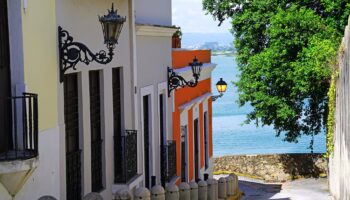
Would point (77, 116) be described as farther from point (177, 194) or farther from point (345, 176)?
point (345, 176)

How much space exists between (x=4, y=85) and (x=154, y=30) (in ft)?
23.7

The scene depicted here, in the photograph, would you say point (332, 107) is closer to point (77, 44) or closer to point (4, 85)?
point (77, 44)

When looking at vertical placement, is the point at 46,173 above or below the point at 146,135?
above

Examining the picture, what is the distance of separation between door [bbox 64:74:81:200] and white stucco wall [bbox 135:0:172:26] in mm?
3864

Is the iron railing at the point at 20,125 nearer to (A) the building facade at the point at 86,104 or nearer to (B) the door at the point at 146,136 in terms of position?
(A) the building facade at the point at 86,104

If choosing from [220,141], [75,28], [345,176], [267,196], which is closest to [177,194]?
[75,28]

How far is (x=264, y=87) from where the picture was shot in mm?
23250

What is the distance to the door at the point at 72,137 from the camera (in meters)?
8.97

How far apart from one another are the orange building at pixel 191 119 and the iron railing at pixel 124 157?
13.9 feet

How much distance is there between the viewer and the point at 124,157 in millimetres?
11062

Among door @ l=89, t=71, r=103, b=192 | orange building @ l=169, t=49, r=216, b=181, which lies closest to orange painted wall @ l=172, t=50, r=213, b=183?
orange building @ l=169, t=49, r=216, b=181

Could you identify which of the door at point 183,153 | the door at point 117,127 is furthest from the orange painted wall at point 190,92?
the door at point 117,127

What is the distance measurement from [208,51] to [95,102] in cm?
1078

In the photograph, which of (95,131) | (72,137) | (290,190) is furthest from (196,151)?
(72,137)
